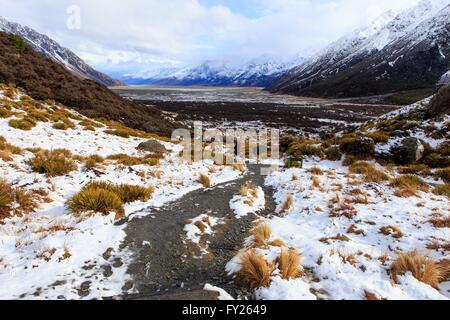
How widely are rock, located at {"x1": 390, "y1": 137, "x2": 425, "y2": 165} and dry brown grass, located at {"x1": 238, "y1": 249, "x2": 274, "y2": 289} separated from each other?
47.3ft

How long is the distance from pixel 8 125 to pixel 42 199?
989cm

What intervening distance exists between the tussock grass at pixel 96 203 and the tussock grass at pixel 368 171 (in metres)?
10.2

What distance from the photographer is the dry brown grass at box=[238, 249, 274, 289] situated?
539 centimetres

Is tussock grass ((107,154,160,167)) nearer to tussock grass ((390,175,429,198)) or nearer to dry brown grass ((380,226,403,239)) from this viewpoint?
dry brown grass ((380,226,403,239))

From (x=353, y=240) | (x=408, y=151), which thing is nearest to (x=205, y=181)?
(x=353, y=240)

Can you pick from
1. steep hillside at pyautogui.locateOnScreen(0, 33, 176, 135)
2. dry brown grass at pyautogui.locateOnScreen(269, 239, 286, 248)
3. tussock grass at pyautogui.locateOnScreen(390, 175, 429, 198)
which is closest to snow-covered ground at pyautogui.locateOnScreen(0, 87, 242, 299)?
dry brown grass at pyautogui.locateOnScreen(269, 239, 286, 248)

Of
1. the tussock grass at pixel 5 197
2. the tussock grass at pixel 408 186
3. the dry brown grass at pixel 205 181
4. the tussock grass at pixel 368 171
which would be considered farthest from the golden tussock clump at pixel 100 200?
the tussock grass at pixel 368 171

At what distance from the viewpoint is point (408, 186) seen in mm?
11320

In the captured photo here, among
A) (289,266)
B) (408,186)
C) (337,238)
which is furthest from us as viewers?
(408,186)

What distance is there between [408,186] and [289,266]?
8.10 metres

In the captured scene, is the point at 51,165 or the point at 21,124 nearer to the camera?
the point at 51,165

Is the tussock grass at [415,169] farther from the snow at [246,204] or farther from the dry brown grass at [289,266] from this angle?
A: the dry brown grass at [289,266]

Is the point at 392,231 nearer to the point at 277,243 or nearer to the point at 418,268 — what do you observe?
the point at 418,268

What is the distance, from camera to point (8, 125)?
15633 millimetres
